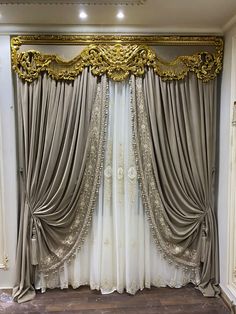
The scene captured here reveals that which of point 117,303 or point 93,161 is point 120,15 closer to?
point 93,161

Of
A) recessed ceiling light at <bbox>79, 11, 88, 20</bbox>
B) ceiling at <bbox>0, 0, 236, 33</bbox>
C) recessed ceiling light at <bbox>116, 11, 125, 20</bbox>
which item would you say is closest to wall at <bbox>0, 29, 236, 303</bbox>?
ceiling at <bbox>0, 0, 236, 33</bbox>

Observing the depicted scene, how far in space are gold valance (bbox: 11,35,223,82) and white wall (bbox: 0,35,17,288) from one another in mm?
98

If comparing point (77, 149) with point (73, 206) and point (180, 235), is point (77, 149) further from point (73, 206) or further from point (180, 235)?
point (180, 235)

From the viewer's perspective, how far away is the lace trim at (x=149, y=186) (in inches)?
110

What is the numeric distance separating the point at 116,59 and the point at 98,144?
82 cm

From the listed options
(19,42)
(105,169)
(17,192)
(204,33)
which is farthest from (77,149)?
(204,33)

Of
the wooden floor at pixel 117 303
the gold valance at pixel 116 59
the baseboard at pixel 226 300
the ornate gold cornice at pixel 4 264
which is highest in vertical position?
the gold valance at pixel 116 59

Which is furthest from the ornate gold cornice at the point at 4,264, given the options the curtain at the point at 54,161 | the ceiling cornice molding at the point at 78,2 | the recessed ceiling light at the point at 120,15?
the recessed ceiling light at the point at 120,15

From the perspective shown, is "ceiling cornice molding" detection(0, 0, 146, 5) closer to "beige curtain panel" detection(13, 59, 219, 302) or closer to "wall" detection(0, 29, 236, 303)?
"wall" detection(0, 29, 236, 303)

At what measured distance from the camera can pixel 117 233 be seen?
9.41 ft

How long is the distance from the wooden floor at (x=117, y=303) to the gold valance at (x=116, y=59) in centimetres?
209

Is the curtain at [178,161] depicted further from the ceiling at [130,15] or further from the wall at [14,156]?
the ceiling at [130,15]

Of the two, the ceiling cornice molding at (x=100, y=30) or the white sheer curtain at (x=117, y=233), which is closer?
the ceiling cornice molding at (x=100, y=30)

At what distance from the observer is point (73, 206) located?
2805 mm
